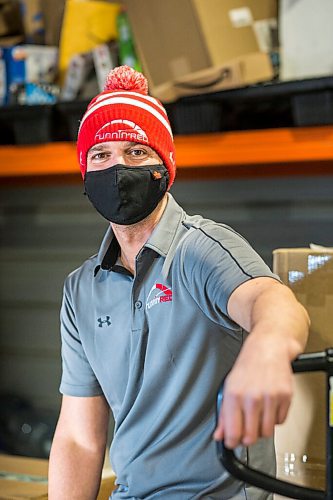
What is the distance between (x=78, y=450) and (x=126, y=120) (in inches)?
29.5

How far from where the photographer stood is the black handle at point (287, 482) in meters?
0.93

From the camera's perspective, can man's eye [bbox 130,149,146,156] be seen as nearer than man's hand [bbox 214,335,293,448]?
No

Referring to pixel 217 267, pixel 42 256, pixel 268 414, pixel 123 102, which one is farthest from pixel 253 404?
pixel 42 256

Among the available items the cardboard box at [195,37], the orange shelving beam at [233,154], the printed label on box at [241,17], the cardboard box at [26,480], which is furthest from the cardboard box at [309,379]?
the printed label on box at [241,17]

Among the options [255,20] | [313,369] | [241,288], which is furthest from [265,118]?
[313,369]

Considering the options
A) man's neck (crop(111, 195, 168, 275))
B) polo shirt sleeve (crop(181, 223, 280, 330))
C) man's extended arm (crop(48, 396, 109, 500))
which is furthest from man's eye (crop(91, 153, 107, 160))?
man's extended arm (crop(48, 396, 109, 500))

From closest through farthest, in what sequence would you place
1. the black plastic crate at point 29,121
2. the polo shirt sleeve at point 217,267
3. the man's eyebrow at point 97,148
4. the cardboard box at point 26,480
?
the polo shirt sleeve at point 217,267
the man's eyebrow at point 97,148
the cardboard box at point 26,480
the black plastic crate at point 29,121

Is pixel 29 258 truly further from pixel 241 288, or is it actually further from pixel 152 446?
pixel 241 288

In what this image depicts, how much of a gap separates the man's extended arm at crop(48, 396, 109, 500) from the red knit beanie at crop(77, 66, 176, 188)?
55 cm

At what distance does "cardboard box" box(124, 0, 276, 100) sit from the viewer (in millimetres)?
2623

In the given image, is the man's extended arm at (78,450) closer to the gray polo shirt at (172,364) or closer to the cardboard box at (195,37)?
the gray polo shirt at (172,364)

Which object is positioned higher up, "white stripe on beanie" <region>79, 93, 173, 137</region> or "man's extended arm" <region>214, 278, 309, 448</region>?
"white stripe on beanie" <region>79, 93, 173, 137</region>

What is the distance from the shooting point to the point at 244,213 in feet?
9.93

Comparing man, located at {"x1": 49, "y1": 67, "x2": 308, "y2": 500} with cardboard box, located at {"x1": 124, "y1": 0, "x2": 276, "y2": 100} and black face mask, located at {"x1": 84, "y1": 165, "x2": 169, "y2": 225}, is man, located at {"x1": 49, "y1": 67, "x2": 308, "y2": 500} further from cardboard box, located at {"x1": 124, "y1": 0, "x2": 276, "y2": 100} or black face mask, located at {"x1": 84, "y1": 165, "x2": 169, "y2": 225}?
cardboard box, located at {"x1": 124, "y1": 0, "x2": 276, "y2": 100}
